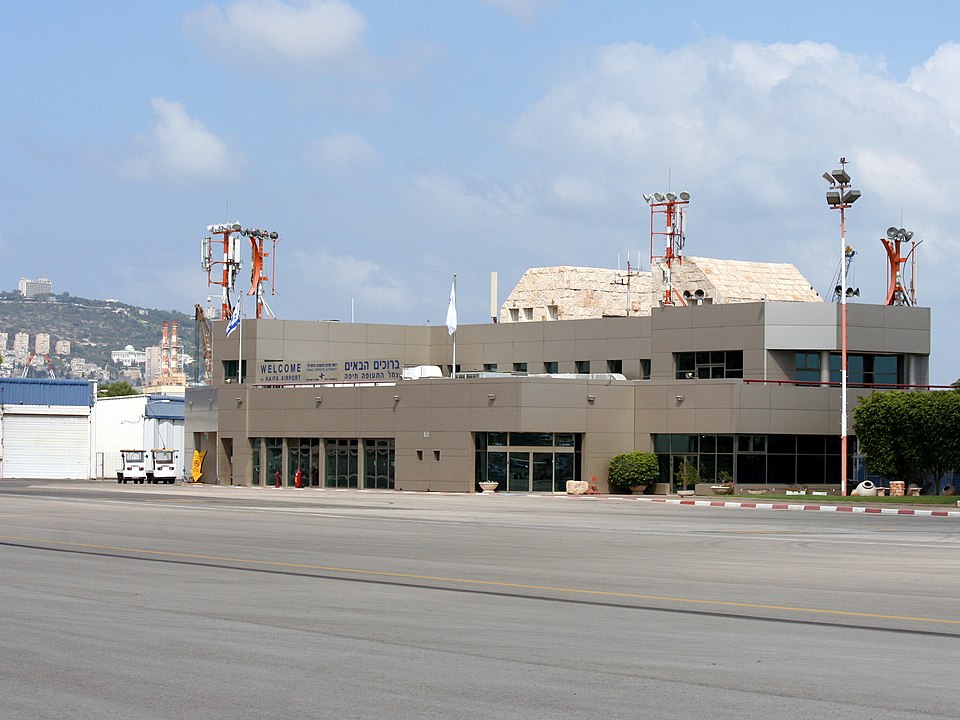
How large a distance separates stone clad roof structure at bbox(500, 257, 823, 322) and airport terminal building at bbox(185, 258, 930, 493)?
4.32 meters

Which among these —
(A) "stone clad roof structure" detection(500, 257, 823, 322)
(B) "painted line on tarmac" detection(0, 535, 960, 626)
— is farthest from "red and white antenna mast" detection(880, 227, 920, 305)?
(B) "painted line on tarmac" detection(0, 535, 960, 626)

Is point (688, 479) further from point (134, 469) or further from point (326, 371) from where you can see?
point (134, 469)

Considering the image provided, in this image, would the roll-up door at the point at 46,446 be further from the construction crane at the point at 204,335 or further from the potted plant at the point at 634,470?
the potted plant at the point at 634,470

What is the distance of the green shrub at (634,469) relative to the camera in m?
61.3

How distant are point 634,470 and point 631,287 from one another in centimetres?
2272

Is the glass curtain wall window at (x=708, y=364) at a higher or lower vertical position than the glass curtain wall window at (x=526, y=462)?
higher

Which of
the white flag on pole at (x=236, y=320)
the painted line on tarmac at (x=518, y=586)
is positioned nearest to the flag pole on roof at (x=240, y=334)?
the white flag on pole at (x=236, y=320)

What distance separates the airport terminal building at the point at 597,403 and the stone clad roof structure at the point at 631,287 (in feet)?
14.2

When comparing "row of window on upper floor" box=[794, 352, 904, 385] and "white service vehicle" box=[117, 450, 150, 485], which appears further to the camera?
"white service vehicle" box=[117, 450, 150, 485]

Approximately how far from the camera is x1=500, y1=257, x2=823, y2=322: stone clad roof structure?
7594cm

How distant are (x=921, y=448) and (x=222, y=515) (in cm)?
3237

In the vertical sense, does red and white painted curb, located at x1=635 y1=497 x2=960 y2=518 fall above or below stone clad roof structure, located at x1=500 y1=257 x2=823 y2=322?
below

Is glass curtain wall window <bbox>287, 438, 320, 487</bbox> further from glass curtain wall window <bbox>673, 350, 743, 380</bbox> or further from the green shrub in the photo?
glass curtain wall window <bbox>673, 350, 743, 380</bbox>

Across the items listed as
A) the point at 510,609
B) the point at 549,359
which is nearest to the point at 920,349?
the point at 549,359
